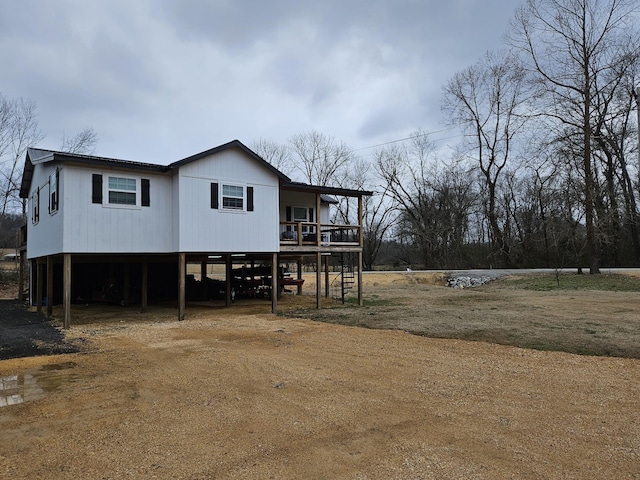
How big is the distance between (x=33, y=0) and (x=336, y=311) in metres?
13.7

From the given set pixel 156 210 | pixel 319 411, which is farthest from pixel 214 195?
pixel 319 411

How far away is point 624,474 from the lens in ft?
13.0

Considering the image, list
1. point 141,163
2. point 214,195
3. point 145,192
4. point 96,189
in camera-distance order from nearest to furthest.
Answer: point 96,189, point 145,192, point 141,163, point 214,195

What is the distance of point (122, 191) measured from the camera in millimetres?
13992

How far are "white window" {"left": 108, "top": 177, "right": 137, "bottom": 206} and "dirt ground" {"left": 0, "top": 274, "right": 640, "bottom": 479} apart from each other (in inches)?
184

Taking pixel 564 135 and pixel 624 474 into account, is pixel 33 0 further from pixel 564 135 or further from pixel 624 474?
pixel 564 135

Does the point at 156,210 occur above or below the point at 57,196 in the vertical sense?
below

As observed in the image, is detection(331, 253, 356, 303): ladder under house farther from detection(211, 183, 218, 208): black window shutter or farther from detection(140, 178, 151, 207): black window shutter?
detection(140, 178, 151, 207): black window shutter

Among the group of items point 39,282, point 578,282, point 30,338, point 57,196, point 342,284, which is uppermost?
point 57,196

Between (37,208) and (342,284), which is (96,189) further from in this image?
(342,284)

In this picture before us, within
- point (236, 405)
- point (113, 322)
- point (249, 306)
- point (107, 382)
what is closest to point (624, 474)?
point (236, 405)

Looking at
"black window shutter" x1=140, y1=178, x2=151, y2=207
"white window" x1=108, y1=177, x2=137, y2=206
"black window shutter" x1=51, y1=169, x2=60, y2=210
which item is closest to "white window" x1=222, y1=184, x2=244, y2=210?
"black window shutter" x1=140, y1=178, x2=151, y2=207

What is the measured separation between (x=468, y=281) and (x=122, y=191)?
2486cm

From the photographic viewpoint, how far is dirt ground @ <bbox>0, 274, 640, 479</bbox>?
4.20 meters
